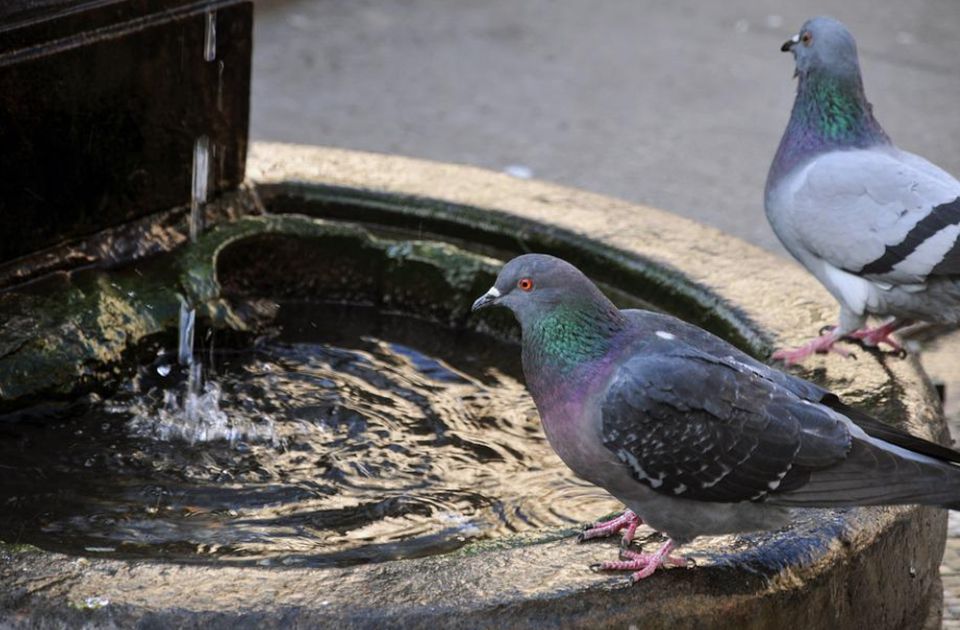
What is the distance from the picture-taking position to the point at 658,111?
25.6ft

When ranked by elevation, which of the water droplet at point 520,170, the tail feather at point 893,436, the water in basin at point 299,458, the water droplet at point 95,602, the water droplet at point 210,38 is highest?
the water droplet at point 210,38

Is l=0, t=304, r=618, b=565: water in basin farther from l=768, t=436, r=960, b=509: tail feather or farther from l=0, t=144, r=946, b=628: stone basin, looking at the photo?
l=768, t=436, r=960, b=509: tail feather

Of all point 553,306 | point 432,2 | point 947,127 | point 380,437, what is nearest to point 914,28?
point 947,127

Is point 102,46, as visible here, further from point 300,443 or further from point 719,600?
point 719,600

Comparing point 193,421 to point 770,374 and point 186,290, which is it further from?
point 770,374

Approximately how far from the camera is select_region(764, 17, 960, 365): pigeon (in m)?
3.63

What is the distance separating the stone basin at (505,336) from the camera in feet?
7.75

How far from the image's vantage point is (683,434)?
8.34 ft

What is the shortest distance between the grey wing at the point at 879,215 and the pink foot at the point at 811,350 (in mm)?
258

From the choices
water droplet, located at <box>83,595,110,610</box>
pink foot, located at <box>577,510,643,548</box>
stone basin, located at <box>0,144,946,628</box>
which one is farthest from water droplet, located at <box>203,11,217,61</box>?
water droplet, located at <box>83,595,110,610</box>

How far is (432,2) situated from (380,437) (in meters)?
6.24

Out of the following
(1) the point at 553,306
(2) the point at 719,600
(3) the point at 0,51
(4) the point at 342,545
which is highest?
(3) the point at 0,51

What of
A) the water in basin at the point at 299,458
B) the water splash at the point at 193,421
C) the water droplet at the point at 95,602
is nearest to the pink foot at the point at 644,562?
the water in basin at the point at 299,458

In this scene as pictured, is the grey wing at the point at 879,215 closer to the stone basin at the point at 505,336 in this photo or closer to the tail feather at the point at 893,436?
the stone basin at the point at 505,336
